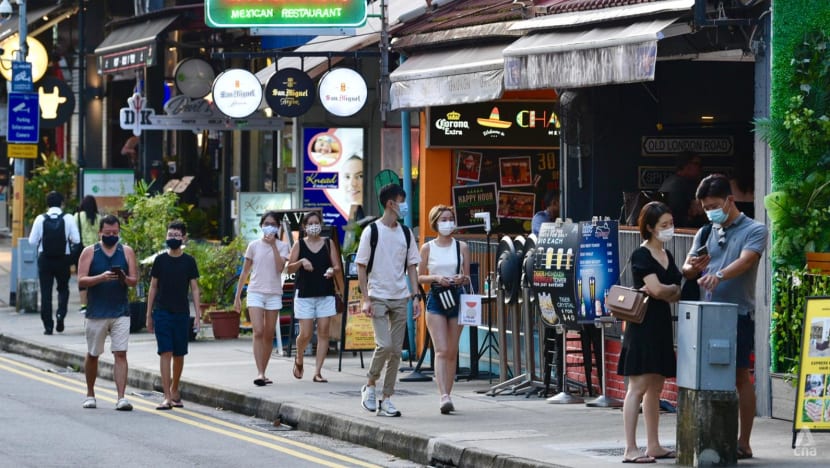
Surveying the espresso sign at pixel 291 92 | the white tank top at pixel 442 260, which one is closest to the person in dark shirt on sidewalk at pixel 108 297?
the white tank top at pixel 442 260

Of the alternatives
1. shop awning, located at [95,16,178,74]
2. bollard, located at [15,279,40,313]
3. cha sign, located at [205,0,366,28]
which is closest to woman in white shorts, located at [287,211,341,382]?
cha sign, located at [205,0,366,28]

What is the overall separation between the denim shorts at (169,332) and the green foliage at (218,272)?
6018mm

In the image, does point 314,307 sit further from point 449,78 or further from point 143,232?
point 143,232

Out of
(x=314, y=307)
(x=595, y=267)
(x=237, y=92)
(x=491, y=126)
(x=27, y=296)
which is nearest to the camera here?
(x=595, y=267)

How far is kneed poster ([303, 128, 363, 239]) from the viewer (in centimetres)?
2492

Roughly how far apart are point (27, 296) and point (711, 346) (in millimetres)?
17372

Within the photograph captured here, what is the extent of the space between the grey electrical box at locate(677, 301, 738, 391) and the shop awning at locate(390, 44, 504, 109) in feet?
17.3

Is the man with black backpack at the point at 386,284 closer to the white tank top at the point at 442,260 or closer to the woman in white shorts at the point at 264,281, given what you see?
the white tank top at the point at 442,260

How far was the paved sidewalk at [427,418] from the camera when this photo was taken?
36.8 feet

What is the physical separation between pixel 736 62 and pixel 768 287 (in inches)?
173

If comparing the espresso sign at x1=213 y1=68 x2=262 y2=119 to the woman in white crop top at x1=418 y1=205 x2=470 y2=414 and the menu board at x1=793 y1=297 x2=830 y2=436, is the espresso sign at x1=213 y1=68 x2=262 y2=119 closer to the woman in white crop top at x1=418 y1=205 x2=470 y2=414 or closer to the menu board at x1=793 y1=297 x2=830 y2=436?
the woman in white crop top at x1=418 y1=205 x2=470 y2=414

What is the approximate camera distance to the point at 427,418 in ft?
43.8

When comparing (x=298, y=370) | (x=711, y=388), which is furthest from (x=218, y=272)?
(x=711, y=388)

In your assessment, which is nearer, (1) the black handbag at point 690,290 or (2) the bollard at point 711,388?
(2) the bollard at point 711,388
